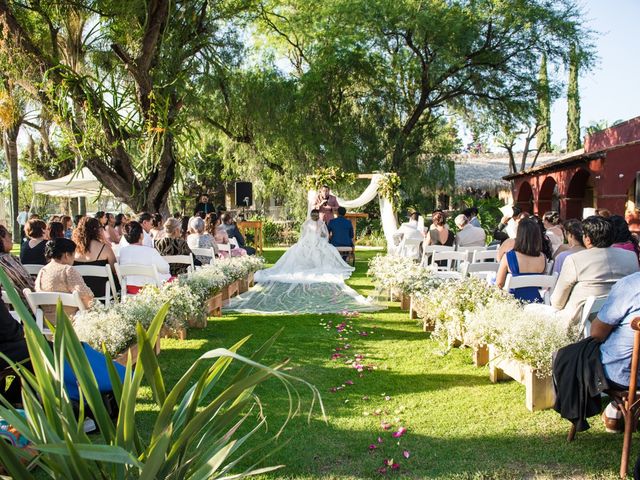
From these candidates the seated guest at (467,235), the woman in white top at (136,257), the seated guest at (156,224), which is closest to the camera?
the woman in white top at (136,257)

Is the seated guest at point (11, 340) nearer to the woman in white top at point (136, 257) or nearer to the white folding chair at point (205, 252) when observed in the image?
the woman in white top at point (136, 257)

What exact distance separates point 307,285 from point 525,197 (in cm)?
1741

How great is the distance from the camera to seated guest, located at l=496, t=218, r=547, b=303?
18.4 ft

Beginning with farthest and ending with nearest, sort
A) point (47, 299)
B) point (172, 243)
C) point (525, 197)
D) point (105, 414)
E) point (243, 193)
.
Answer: point (525, 197) < point (243, 193) < point (172, 243) < point (47, 299) < point (105, 414)

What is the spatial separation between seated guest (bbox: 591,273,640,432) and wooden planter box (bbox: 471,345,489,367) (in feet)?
6.16

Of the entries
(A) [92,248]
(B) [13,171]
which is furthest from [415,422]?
(B) [13,171]

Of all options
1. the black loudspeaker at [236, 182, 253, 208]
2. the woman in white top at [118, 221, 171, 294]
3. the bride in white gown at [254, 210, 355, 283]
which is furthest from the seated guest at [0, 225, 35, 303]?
the black loudspeaker at [236, 182, 253, 208]

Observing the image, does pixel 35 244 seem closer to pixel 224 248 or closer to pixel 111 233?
pixel 224 248

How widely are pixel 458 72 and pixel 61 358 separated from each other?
73.1 feet

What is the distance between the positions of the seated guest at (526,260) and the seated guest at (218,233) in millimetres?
5771

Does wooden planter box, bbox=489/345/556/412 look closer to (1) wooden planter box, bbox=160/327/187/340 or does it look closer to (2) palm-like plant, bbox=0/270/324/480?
(2) palm-like plant, bbox=0/270/324/480

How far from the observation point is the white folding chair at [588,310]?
12.9 ft

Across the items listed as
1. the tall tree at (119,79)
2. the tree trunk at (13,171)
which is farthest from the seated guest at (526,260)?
the tree trunk at (13,171)

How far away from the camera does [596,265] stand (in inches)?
163
